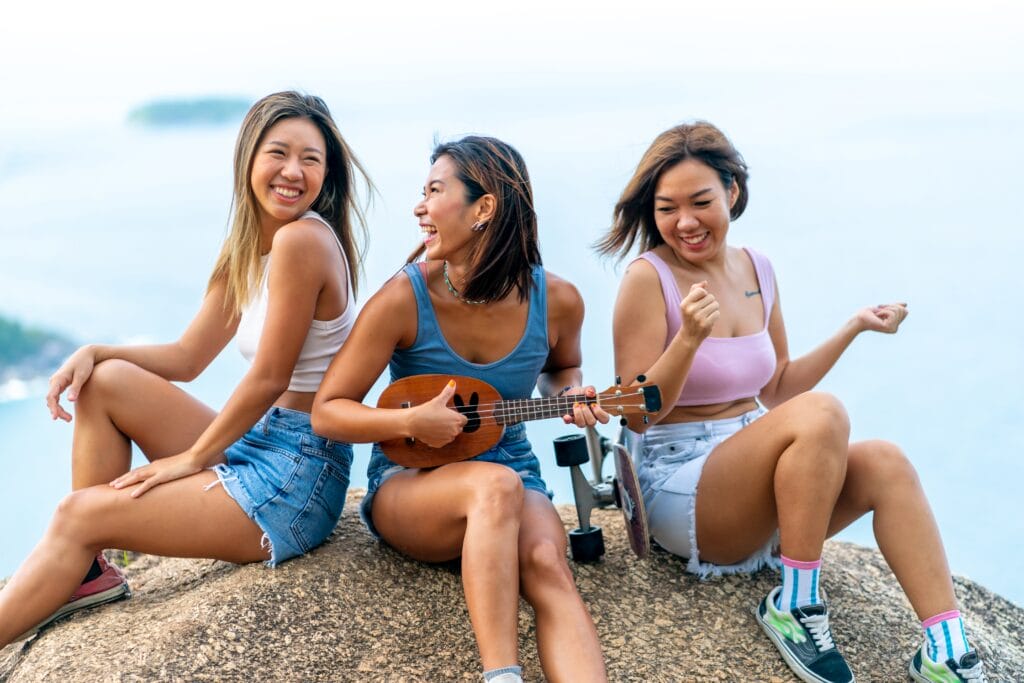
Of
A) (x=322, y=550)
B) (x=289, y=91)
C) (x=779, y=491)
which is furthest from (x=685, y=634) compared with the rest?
(x=289, y=91)

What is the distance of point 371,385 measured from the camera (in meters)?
3.28

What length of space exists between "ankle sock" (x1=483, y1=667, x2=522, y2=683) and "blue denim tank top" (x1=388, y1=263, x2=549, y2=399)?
2.85 ft

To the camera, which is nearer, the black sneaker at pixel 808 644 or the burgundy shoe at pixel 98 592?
the black sneaker at pixel 808 644

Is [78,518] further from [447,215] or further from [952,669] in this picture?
[952,669]

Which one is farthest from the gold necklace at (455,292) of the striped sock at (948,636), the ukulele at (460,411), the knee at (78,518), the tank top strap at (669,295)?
the striped sock at (948,636)

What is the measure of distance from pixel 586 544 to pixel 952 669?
46.4 inches

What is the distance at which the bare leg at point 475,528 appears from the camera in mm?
2857

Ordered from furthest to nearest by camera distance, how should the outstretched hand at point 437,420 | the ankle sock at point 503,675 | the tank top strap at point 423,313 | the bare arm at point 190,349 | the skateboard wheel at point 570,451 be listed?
the bare arm at point 190,349 < the skateboard wheel at point 570,451 < the tank top strap at point 423,313 < the outstretched hand at point 437,420 < the ankle sock at point 503,675

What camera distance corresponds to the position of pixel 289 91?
358cm

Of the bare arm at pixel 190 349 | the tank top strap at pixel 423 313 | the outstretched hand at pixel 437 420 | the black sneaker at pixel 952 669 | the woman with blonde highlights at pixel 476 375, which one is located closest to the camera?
the woman with blonde highlights at pixel 476 375

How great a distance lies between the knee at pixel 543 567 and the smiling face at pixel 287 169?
1.32m

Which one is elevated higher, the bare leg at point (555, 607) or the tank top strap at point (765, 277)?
the tank top strap at point (765, 277)

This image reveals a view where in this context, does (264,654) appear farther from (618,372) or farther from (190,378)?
(618,372)

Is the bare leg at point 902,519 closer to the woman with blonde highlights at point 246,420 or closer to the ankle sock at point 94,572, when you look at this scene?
the woman with blonde highlights at point 246,420
